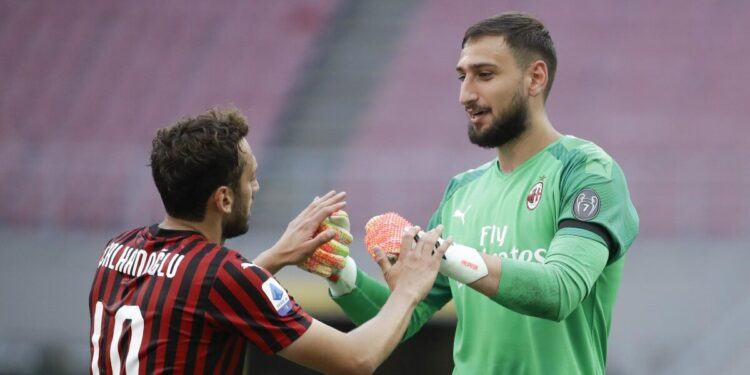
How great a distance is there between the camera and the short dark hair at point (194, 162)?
2912 millimetres

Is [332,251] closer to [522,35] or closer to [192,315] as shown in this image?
[192,315]

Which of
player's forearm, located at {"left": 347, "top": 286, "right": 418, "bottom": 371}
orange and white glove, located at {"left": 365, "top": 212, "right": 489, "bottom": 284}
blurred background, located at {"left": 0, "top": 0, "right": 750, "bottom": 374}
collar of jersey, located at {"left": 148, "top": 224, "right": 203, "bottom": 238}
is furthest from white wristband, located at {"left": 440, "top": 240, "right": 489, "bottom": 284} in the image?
blurred background, located at {"left": 0, "top": 0, "right": 750, "bottom": 374}

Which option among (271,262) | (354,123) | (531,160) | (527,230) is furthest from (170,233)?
(354,123)

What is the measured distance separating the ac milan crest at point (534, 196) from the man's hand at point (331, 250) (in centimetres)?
57

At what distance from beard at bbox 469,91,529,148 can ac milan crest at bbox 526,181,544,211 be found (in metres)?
0.21

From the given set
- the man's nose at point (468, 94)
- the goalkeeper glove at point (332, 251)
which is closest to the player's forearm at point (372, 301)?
→ the goalkeeper glove at point (332, 251)

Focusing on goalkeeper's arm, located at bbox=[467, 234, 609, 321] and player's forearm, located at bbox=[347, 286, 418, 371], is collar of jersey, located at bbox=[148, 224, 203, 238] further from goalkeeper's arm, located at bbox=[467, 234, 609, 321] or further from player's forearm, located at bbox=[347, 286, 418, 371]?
goalkeeper's arm, located at bbox=[467, 234, 609, 321]

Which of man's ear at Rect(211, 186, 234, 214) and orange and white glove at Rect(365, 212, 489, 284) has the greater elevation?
man's ear at Rect(211, 186, 234, 214)

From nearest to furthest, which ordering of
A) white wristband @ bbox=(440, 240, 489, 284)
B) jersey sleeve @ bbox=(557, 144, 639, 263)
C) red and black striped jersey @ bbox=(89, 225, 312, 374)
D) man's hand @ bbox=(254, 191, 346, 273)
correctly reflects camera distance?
red and black striped jersey @ bbox=(89, 225, 312, 374) < white wristband @ bbox=(440, 240, 489, 284) < jersey sleeve @ bbox=(557, 144, 639, 263) < man's hand @ bbox=(254, 191, 346, 273)

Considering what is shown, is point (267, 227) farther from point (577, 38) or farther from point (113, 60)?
point (577, 38)

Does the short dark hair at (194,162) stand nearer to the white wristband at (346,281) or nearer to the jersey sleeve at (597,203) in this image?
the white wristband at (346,281)

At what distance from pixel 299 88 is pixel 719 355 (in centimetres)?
496

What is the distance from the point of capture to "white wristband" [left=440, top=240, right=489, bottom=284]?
2.90m

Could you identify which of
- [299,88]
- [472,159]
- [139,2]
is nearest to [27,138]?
[139,2]
